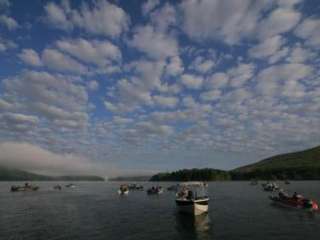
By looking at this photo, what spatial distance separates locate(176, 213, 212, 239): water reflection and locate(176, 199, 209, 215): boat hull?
3.23 feet

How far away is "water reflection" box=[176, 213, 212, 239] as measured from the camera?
4708 cm

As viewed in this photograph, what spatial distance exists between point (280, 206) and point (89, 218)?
163 ft

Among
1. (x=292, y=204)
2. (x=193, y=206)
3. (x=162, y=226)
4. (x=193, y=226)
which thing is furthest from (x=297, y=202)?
(x=162, y=226)

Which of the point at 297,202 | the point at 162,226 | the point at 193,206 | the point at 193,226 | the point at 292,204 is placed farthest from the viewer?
the point at 292,204

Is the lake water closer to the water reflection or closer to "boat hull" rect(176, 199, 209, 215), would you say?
the water reflection

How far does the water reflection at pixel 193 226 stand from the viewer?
4708 centimetres

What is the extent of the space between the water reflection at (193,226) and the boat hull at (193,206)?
0.99m

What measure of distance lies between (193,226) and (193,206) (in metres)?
9.50

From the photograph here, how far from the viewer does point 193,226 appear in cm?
5466

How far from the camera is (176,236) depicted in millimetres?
46250

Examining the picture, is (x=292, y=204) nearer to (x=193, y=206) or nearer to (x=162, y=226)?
(x=193, y=206)

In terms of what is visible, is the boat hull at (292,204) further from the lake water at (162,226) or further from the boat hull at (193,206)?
the boat hull at (193,206)

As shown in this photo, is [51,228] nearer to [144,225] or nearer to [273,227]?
[144,225]

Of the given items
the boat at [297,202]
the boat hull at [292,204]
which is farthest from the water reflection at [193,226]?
the boat at [297,202]
